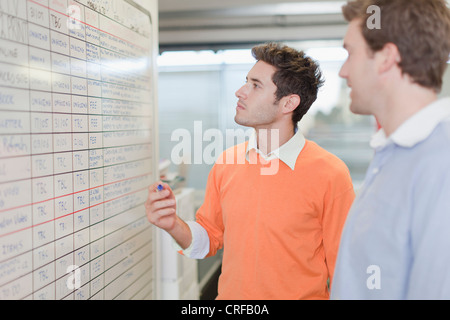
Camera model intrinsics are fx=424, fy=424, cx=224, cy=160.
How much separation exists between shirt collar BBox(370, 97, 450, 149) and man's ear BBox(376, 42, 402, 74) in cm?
13

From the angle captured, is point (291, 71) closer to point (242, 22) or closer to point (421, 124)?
point (421, 124)

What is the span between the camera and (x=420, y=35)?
994 millimetres

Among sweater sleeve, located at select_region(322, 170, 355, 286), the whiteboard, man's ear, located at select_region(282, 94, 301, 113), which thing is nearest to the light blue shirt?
sweater sleeve, located at select_region(322, 170, 355, 286)

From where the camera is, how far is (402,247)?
3.11ft

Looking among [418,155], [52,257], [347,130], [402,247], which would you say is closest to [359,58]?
[418,155]

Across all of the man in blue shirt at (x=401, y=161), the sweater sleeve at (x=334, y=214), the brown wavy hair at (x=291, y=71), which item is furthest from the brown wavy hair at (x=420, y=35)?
the brown wavy hair at (x=291, y=71)

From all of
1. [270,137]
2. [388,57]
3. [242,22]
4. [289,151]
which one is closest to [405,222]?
[388,57]

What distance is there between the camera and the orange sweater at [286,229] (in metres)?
1.57

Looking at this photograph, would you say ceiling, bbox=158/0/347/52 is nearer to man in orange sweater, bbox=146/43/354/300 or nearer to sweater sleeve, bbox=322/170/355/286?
man in orange sweater, bbox=146/43/354/300

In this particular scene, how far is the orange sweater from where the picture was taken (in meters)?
1.57

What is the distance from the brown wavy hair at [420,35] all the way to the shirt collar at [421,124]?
0.23 feet
